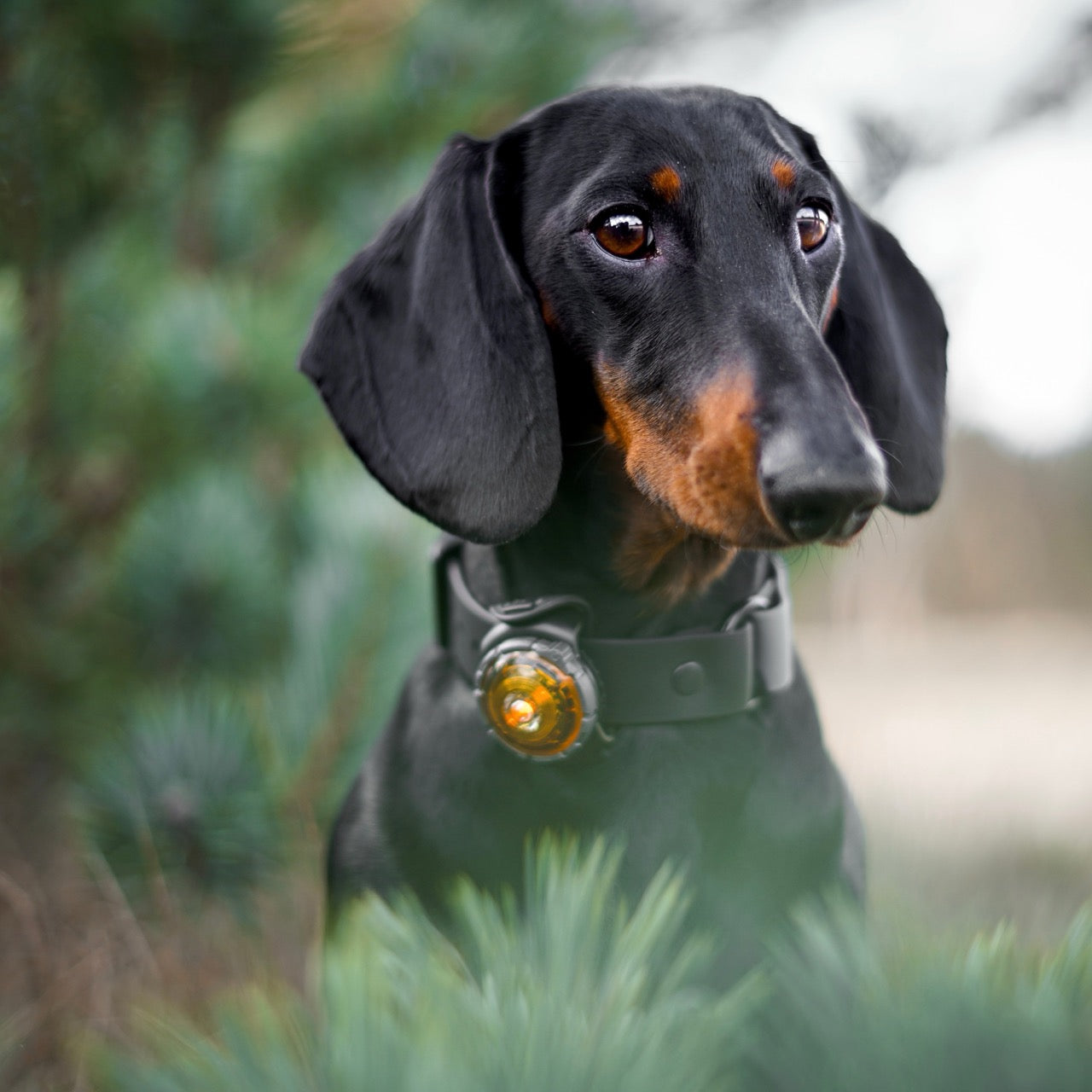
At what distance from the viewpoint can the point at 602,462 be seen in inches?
48.0

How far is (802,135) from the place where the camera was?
1.34 m

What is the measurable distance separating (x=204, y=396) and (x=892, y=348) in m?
1.06

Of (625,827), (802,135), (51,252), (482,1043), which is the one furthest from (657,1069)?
(51,252)

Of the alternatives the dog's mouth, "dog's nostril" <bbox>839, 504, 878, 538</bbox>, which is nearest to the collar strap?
the dog's mouth

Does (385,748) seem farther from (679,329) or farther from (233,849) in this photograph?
(679,329)

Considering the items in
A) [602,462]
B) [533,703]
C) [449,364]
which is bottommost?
[533,703]

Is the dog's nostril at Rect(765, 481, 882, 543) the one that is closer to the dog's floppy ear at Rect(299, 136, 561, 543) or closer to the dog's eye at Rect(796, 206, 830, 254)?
the dog's floppy ear at Rect(299, 136, 561, 543)

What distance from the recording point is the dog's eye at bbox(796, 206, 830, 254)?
1.17 m

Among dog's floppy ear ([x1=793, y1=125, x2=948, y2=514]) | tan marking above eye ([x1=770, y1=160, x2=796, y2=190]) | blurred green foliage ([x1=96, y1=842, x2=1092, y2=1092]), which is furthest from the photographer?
dog's floppy ear ([x1=793, y1=125, x2=948, y2=514])

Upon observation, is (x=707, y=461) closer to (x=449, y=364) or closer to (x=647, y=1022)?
(x=449, y=364)

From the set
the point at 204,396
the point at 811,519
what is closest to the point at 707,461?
the point at 811,519

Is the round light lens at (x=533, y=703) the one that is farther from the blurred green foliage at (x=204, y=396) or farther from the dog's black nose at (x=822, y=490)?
the blurred green foliage at (x=204, y=396)

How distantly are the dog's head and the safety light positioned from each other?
0.14m

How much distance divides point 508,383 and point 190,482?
2.28 ft
